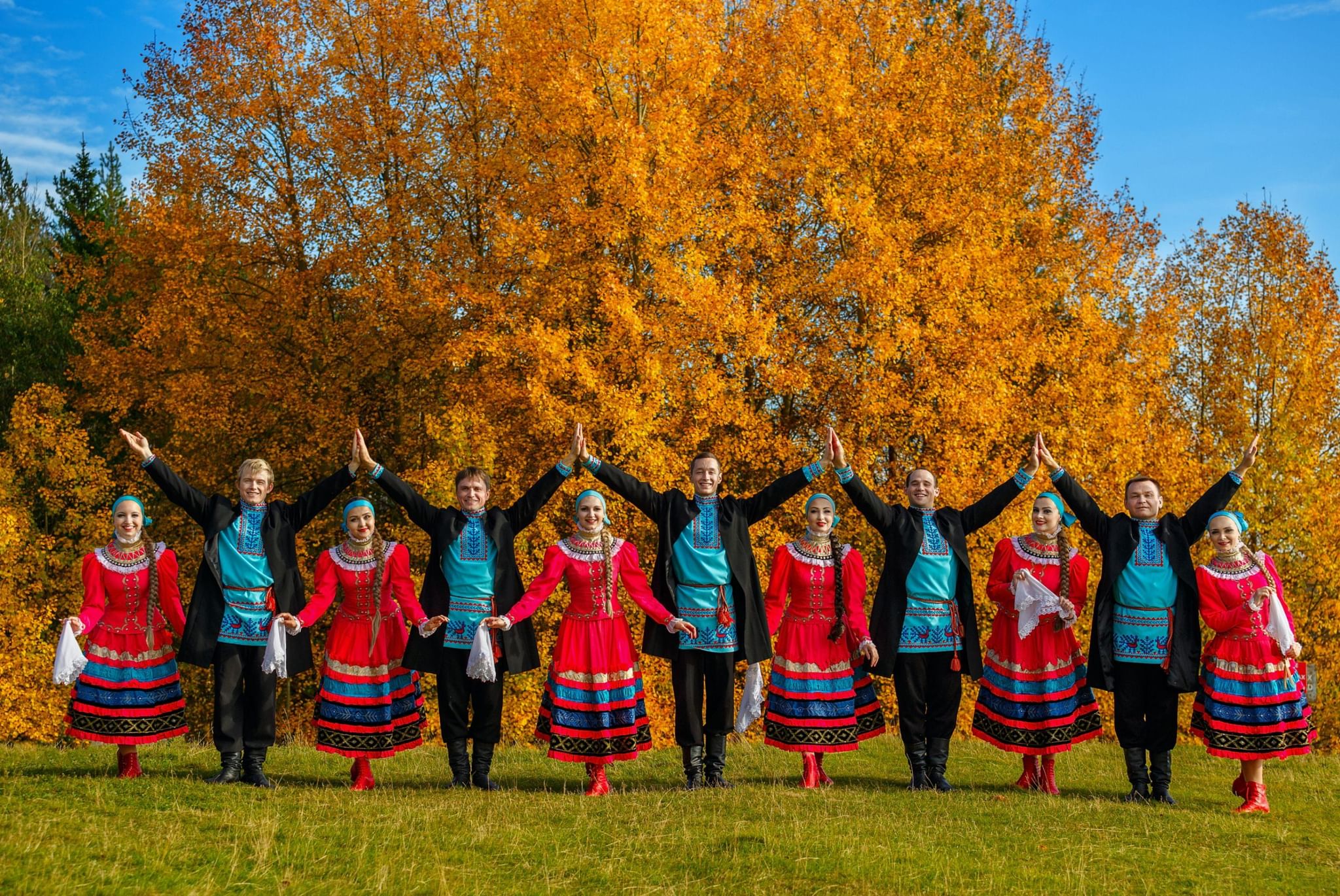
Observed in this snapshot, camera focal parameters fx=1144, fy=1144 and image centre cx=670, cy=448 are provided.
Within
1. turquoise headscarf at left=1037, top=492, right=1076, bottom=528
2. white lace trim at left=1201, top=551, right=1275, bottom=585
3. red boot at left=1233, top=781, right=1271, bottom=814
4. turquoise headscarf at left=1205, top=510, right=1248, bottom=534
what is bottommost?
red boot at left=1233, top=781, right=1271, bottom=814

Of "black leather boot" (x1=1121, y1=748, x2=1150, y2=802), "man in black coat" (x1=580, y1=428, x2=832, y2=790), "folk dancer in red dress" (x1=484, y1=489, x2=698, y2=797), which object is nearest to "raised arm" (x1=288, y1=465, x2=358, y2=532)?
"folk dancer in red dress" (x1=484, y1=489, x2=698, y2=797)

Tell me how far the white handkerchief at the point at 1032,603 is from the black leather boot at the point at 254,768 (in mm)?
4956

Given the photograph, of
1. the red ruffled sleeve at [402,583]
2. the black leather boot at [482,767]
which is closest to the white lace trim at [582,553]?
the red ruffled sleeve at [402,583]

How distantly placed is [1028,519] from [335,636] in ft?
35.1

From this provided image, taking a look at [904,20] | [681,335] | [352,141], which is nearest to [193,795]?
[681,335]

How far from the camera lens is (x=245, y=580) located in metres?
7.33

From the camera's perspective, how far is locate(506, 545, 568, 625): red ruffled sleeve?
289 inches

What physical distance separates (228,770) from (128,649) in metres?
1.01

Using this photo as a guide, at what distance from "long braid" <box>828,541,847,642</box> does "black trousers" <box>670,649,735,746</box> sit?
72 cm

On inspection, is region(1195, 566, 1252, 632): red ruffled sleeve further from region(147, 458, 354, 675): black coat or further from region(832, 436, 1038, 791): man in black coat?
region(147, 458, 354, 675): black coat

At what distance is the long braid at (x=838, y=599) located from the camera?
7.65 metres

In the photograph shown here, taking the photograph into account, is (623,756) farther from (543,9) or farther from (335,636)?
(543,9)

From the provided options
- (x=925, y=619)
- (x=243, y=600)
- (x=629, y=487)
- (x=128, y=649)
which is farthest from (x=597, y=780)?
(x=128, y=649)

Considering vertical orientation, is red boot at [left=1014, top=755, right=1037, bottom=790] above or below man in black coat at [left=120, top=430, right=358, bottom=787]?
below
